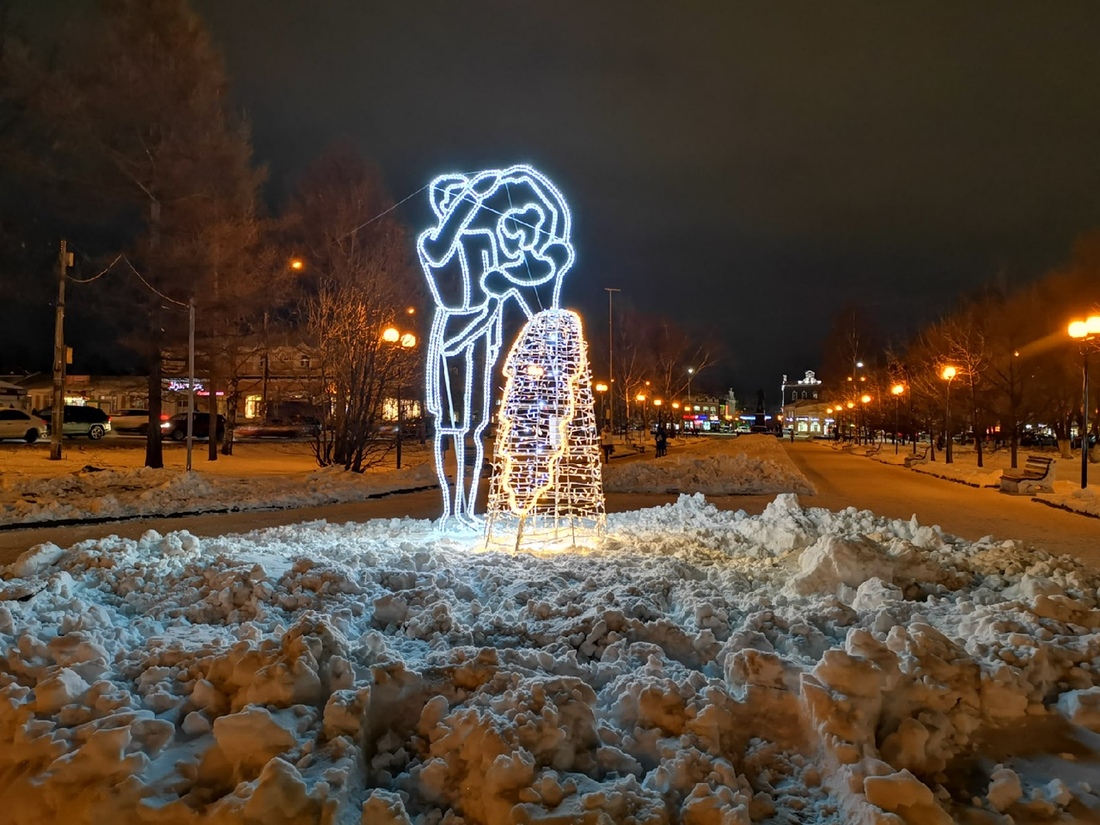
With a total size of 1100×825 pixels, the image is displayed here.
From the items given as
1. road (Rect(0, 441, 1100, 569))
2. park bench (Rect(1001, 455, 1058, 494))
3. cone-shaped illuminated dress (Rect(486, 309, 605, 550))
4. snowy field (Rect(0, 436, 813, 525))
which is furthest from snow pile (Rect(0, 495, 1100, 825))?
park bench (Rect(1001, 455, 1058, 494))

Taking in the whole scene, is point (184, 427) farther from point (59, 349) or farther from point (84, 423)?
point (59, 349)

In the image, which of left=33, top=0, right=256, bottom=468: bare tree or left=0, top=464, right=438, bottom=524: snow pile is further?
left=33, top=0, right=256, bottom=468: bare tree

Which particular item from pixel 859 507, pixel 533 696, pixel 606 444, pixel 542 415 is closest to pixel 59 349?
pixel 542 415

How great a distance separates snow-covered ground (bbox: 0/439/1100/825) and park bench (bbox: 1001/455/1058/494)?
44.3ft

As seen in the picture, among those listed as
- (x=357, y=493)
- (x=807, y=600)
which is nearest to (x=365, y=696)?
(x=807, y=600)

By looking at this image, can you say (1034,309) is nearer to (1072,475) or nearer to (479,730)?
(1072,475)

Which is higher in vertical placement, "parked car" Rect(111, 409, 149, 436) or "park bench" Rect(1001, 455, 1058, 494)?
"parked car" Rect(111, 409, 149, 436)

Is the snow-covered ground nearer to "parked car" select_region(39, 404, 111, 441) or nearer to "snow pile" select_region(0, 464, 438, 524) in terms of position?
"snow pile" select_region(0, 464, 438, 524)

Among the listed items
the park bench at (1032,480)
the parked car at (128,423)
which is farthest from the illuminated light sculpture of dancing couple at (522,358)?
the parked car at (128,423)

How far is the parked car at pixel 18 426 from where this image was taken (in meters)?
32.4

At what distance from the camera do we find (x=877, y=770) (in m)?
3.66

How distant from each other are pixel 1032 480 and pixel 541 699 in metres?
18.9

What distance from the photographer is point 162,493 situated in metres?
14.4

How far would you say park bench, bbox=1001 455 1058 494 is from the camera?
18.5m
